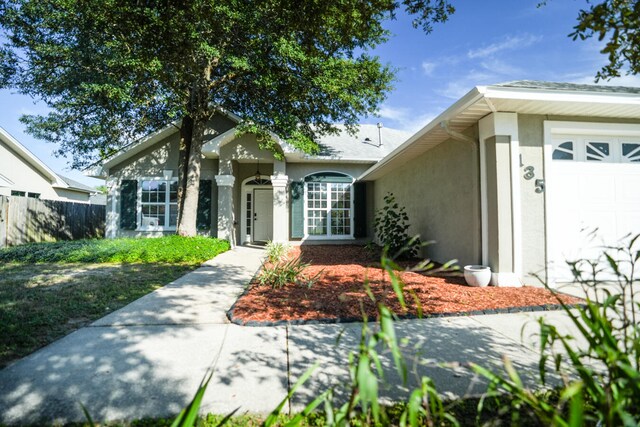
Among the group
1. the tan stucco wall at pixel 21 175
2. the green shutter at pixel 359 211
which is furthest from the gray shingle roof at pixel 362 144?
the tan stucco wall at pixel 21 175

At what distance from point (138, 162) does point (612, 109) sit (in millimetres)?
13845

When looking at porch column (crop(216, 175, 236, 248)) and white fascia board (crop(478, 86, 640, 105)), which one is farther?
porch column (crop(216, 175, 236, 248))

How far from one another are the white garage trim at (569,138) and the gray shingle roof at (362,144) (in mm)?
7527

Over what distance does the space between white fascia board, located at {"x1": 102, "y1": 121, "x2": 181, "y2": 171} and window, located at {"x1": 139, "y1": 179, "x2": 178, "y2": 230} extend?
1.13 metres

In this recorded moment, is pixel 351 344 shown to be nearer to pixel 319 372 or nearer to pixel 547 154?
pixel 319 372

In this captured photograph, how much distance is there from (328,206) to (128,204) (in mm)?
7603

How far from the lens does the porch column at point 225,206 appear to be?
37.2ft

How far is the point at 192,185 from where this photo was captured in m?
11.0

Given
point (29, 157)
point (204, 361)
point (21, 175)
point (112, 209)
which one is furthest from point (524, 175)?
point (21, 175)

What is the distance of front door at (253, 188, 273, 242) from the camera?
13867 millimetres

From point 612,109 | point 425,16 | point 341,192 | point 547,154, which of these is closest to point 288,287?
point 425,16

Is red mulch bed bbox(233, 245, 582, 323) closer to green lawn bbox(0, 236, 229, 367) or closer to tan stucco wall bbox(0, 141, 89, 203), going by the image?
green lawn bbox(0, 236, 229, 367)

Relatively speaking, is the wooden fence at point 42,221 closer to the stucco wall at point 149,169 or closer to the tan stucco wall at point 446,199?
the stucco wall at point 149,169

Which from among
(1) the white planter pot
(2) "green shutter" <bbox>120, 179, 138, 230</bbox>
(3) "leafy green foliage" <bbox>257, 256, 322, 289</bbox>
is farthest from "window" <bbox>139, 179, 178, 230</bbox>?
(1) the white planter pot
